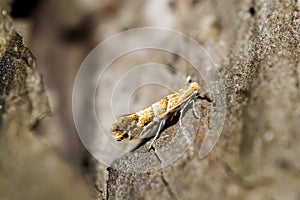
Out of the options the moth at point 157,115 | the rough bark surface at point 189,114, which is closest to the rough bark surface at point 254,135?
the rough bark surface at point 189,114

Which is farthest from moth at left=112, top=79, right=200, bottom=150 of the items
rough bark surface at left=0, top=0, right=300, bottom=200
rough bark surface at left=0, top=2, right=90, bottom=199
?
rough bark surface at left=0, top=2, right=90, bottom=199

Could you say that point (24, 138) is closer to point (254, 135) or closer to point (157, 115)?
point (157, 115)

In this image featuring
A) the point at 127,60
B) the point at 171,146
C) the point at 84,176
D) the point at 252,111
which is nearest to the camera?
the point at 252,111

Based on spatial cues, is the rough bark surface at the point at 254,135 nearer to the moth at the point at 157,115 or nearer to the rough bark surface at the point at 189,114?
the rough bark surface at the point at 189,114

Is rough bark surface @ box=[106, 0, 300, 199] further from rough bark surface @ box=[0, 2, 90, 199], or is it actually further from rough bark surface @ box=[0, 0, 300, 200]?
rough bark surface @ box=[0, 2, 90, 199]

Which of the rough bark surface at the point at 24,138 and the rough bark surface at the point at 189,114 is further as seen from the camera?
the rough bark surface at the point at 24,138

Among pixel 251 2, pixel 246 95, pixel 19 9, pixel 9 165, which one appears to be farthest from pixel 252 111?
pixel 19 9

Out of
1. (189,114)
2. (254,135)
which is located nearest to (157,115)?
(189,114)

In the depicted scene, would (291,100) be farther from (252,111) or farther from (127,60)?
(127,60)
